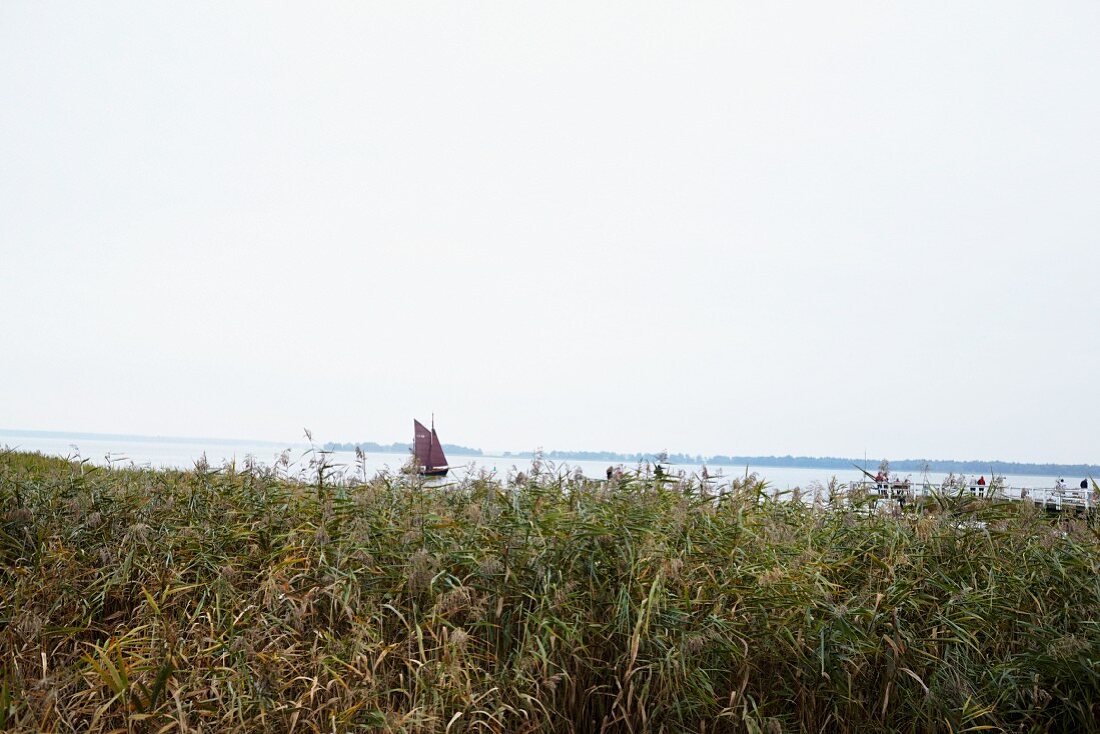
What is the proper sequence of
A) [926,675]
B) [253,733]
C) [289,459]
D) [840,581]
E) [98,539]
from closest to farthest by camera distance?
[253,733] < [926,675] < [840,581] < [98,539] < [289,459]

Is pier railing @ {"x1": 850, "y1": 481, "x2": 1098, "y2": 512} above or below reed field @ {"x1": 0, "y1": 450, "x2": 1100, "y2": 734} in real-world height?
above

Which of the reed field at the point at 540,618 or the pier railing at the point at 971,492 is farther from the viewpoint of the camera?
the pier railing at the point at 971,492

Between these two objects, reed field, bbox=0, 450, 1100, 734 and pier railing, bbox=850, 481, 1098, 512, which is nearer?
reed field, bbox=0, 450, 1100, 734

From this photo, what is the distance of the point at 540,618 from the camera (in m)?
4.39

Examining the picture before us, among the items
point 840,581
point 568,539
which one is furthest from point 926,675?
point 568,539

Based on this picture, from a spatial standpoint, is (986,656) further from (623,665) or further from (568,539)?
(568,539)

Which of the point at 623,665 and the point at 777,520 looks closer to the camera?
the point at 623,665

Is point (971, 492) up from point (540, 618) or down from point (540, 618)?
up

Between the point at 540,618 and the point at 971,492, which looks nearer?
the point at 540,618

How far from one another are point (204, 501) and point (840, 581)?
4.77 meters

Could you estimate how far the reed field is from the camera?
4137 millimetres

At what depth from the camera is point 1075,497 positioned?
22.0 feet

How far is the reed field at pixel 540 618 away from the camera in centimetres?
414

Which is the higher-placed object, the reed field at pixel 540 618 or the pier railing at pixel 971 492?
the pier railing at pixel 971 492
